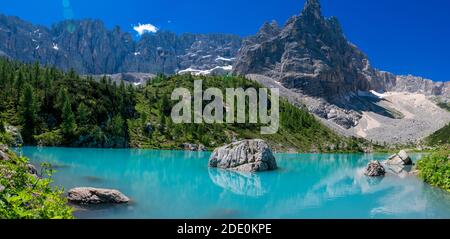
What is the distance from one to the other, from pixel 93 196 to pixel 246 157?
127 ft

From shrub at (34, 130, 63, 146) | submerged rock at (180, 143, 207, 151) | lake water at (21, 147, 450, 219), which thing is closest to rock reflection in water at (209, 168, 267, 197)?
lake water at (21, 147, 450, 219)

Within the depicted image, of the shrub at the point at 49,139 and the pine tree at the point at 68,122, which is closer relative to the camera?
the shrub at the point at 49,139

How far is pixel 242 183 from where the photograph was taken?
156 feet

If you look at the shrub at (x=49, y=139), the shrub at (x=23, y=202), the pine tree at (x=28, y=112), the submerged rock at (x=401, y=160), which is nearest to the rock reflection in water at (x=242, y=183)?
the shrub at (x=23, y=202)

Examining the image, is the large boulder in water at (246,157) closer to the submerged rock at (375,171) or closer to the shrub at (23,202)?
the submerged rock at (375,171)

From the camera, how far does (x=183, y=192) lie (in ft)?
122

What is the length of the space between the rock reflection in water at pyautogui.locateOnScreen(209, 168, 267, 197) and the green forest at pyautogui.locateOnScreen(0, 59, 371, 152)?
6958cm

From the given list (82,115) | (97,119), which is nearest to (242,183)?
(82,115)

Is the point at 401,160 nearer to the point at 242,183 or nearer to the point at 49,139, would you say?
the point at 242,183

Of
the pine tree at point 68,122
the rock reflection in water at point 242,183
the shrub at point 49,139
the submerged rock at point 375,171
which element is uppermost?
the pine tree at point 68,122

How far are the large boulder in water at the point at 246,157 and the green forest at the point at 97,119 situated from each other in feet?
203

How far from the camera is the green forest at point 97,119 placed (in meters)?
113
